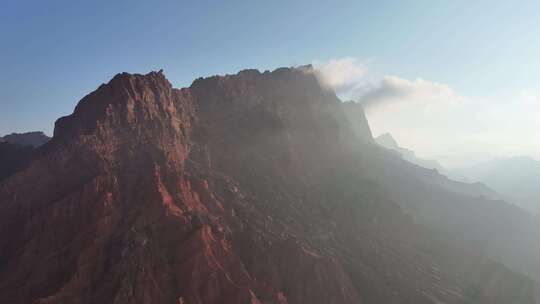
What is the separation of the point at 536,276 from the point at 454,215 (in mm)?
38905

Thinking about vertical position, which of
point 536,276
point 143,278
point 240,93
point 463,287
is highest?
point 240,93

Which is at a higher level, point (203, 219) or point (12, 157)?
point (12, 157)

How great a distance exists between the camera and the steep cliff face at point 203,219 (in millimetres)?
83125

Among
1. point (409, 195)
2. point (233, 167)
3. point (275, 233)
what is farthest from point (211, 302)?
point (409, 195)

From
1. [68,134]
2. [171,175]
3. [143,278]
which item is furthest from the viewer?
[68,134]

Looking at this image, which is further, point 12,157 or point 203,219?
point 12,157

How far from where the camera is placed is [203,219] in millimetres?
99250

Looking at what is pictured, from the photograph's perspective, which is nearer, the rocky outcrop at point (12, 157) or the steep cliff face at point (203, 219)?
the steep cliff face at point (203, 219)

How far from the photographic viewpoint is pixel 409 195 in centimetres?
19738

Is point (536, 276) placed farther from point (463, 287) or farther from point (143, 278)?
point (143, 278)

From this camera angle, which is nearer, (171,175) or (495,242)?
(171,175)

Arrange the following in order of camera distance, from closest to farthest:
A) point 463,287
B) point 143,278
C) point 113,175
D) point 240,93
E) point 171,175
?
1. point 143,278
2. point 113,175
3. point 171,175
4. point 463,287
5. point 240,93

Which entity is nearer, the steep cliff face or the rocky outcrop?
the steep cliff face

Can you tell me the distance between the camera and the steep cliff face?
83.1 m
